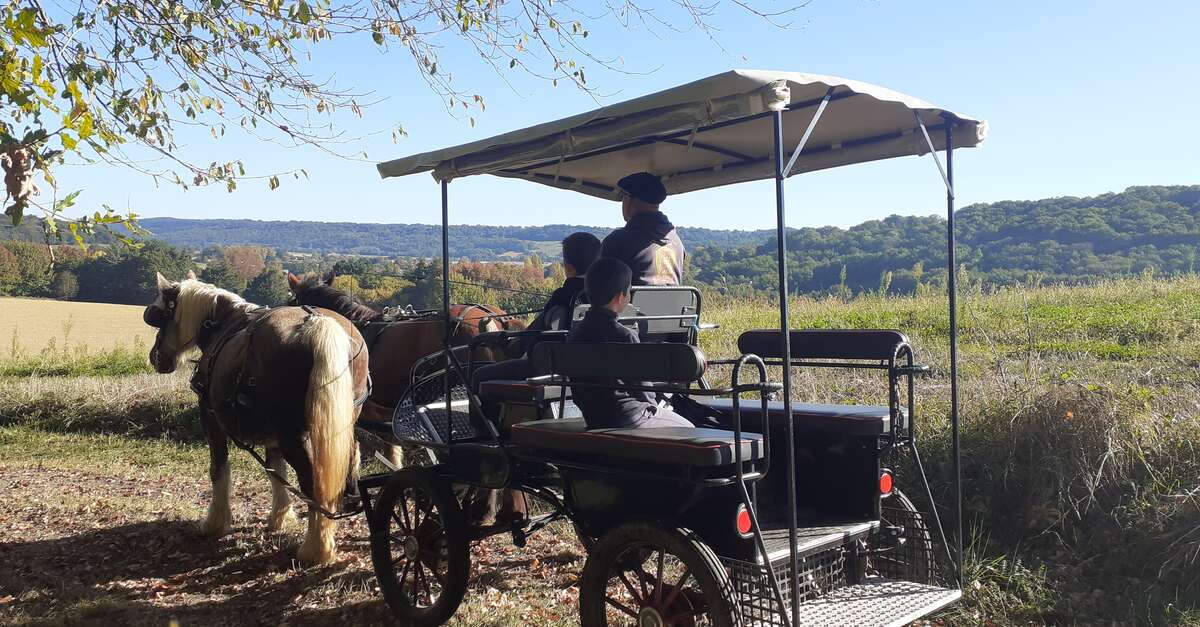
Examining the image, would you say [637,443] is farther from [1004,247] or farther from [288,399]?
[1004,247]

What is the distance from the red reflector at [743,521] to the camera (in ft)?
10.2

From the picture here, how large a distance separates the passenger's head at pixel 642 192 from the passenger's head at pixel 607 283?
134 cm

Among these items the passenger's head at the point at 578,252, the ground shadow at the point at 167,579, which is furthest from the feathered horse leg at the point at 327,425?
the passenger's head at the point at 578,252

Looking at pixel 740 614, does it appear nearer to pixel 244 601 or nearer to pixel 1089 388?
pixel 244 601

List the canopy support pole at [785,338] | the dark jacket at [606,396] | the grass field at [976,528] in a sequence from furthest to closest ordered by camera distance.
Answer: the grass field at [976,528] → the dark jacket at [606,396] → the canopy support pole at [785,338]

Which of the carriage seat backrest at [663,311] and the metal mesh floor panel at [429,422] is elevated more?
the carriage seat backrest at [663,311]

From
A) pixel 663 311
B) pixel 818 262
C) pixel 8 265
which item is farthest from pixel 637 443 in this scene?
pixel 8 265

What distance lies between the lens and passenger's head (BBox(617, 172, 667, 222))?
4.89 metres

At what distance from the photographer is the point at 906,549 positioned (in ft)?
12.6

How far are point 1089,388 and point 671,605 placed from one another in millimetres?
3678

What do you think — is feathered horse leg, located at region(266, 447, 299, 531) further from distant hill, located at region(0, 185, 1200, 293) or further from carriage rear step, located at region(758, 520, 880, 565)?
distant hill, located at region(0, 185, 1200, 293)

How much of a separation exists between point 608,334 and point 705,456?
32.9 inches

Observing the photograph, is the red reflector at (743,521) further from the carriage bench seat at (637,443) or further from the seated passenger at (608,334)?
the seated passenger at (608,334)

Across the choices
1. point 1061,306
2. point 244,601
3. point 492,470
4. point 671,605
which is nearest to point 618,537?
point 671,605
